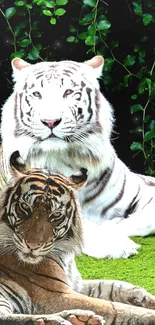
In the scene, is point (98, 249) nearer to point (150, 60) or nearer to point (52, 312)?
point (52, 312)

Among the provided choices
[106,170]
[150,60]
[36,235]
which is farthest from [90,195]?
[150,60]

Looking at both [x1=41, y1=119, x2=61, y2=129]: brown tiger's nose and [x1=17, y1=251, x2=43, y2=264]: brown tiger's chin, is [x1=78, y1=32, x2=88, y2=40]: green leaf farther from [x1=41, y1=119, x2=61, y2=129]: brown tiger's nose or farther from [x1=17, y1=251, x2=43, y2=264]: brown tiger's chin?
[x1=17, y1=251, x2=43, y2=264]: brown tiger's chin

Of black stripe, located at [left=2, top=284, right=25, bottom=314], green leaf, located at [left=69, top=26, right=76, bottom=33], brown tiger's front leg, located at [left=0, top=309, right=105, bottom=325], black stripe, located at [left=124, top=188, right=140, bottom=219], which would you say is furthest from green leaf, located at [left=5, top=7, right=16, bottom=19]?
brown tiger's front leg, located at [left=0, top=309, right=105, bottom=325]

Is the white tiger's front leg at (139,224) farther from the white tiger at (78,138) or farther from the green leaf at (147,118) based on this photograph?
the green leaf at (147,118)

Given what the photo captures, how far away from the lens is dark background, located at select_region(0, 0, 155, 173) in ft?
9.96

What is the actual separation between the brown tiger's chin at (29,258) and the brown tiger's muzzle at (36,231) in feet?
0.11

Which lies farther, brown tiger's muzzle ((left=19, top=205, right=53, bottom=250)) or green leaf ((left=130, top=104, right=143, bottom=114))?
green leaf ((left=130, top=104, right=143, bottom=114))

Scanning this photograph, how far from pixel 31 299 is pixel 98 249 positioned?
0.38 m

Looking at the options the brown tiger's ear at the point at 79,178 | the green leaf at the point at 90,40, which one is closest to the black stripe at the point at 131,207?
the brown tiger's ear at the point at 79,178

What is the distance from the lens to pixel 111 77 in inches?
121

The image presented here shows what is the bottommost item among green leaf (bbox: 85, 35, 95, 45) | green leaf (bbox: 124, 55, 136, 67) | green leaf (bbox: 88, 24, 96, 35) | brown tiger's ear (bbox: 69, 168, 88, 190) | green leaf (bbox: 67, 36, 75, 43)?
brown tiger's ear (bbox: 69, 168, 88, 190)

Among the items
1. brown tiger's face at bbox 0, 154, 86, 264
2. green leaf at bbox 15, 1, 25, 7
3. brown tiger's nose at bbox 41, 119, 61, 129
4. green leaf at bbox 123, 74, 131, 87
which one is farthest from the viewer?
green leaf at bbox 123, 74, 131, 87

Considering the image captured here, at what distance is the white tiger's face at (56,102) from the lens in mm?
2922

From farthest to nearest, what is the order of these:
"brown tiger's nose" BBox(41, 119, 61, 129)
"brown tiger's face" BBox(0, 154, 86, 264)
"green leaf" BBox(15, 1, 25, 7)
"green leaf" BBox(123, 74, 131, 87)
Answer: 1. "green leaf" BBox(123, 74, 131, 87)
2. "green leaf" BBox(15, 1, 25, 7)
3. "brown tiger's nose" BBox(41, 119, 61, 129)
4. "brown tiger's face" BBox(0, 154, 86, 264)
